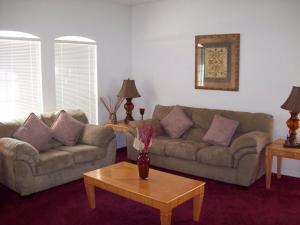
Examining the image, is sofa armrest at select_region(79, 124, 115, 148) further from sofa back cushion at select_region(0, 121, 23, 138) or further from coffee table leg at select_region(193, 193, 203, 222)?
coffee table leg at select_region(193, 193, 203, 222)

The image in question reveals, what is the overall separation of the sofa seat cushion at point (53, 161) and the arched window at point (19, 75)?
99 centimetres

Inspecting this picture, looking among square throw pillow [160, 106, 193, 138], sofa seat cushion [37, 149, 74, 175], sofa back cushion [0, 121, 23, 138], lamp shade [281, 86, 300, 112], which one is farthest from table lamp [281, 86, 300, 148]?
sofa back cushion [0, 121, 23, 138]

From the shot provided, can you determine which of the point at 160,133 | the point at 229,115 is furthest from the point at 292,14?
the point at 160,133

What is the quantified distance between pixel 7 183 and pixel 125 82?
2545 millimetres

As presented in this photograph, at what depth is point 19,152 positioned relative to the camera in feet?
12.7

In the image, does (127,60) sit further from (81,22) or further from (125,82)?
(81,22)

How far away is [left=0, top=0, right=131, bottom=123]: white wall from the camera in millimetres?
4848

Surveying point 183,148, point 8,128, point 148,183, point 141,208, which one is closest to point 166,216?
point 148,183

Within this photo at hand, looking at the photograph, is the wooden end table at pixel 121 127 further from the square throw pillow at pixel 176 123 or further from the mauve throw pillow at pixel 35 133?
the mauve throw pillow at pixel 35 133

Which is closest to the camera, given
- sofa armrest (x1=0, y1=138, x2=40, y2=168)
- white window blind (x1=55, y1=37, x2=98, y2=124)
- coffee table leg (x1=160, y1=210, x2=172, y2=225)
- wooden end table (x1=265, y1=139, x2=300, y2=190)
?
coffee table leg (x1=160, y1=210, x2=172, y2=225)

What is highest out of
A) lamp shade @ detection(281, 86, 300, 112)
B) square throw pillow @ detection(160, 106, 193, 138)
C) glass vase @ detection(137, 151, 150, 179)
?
lamp shade @ detection(281, 86, 300, 112)

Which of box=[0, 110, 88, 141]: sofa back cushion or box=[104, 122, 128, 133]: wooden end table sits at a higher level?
box=[0, 110, 88, 141]: sofa back cushion

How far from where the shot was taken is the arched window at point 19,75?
480cm

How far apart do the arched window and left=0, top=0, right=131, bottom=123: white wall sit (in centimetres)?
10
